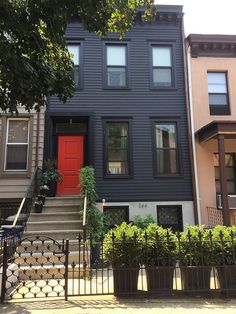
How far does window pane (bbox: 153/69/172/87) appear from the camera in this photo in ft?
42.2

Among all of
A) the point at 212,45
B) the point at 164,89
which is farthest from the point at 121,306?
the point at 212,45

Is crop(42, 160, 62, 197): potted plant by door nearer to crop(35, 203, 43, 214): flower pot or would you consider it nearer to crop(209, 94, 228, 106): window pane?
crop(35, 203, 43, 214): flower pot

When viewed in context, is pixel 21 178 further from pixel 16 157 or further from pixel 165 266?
pixel 165 266

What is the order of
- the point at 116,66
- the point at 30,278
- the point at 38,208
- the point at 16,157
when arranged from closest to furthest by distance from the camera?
the point at 30,278 → the point at 38,208 → the point at 16,157 → the point at 116,66

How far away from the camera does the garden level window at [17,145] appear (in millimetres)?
11703

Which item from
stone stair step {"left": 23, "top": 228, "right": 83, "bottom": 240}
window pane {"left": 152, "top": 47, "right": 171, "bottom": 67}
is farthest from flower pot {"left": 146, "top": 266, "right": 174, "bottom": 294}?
window pane {"left": 152, "top": 47, "right": 171, "bottom": 67}

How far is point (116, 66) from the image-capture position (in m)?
12.8

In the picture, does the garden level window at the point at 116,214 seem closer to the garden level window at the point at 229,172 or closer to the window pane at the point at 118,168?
the window pane at the point at 118,168

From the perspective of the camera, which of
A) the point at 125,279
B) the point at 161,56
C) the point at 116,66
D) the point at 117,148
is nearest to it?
the point at 125,279

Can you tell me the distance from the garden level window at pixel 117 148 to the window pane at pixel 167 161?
1.20 m

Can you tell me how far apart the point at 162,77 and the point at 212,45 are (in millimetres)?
2300

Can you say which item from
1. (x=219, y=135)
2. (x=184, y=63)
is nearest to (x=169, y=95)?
(x=184, y=63)

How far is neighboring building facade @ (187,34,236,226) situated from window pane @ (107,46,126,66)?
2599mm

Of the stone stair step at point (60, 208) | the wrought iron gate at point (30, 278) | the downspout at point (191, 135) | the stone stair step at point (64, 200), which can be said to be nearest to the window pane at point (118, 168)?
the stone stair step at point (64, 200)
